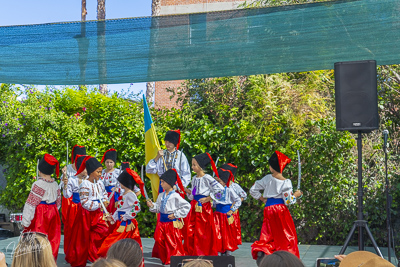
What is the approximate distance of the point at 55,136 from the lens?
9.66 metres

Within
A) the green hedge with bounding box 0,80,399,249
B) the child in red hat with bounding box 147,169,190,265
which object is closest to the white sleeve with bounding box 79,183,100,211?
the child in red hat with bounding box 147,169,190,265

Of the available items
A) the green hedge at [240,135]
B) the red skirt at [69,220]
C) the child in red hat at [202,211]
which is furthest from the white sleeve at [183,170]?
the green hedge at [240,135]

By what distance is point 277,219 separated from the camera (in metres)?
5.84

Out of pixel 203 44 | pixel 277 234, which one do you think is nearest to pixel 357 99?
pixel 203 44

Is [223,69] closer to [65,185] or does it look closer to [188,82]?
[65,185]

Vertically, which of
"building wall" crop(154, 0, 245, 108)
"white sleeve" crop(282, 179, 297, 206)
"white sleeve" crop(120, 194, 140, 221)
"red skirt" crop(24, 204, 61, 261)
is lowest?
"red skirt" crop(24, 204, 61, 261)

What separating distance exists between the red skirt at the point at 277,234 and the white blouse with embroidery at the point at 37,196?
256 cm

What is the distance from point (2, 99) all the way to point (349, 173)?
23.0ft

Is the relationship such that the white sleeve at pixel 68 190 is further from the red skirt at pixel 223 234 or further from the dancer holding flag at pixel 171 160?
the red skirt at pixel 223 234

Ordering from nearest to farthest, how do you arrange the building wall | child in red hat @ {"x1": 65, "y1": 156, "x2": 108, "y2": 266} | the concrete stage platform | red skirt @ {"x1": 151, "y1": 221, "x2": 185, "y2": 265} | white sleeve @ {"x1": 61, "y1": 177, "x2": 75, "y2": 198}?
Result: red skirt @ {"x1": 151, "y1": 221, "x2": 185, "y2": 265}
child in red hat @ {"x1": 65, "y1": 156, "x2": 108, "y2": 266}
the concrete stage platform
white sleeve @ {"x1": 61, "y1": 177, "x2": 75, "y2": 198}
the building wall

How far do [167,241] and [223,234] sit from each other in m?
1.02

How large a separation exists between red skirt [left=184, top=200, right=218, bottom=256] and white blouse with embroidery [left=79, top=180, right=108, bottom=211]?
1273 millimetres

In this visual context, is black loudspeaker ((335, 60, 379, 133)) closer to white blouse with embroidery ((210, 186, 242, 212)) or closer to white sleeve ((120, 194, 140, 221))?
white blouse with embroidery ((210, 186, 242, 212))

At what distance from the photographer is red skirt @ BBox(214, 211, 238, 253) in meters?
6.70
